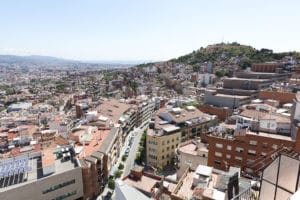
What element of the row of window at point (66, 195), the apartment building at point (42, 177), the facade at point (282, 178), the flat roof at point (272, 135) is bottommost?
the row of window at point (66, 195)

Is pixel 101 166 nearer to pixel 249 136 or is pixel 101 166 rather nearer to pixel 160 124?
pixel 160 124

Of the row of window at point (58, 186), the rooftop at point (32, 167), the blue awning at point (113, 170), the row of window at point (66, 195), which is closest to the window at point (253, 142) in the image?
the rooftop at point (32, 167)

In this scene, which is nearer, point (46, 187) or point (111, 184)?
point (46, 187)

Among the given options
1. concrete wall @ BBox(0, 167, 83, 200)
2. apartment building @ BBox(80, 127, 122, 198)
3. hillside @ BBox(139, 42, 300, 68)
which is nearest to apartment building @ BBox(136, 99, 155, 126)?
apartment building @ BBox(80, 127, 122, 198)

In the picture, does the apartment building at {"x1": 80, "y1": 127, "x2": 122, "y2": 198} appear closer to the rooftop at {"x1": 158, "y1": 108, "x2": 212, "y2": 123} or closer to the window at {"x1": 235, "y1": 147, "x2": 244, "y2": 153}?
the rooftop at {"x1": 158, "y1": 108, "x2": 212, "y2": 123}

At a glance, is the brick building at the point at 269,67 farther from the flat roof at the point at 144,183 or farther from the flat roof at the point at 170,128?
the flat roof at the point at 144,183

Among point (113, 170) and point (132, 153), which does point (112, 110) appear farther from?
point (113, 170)

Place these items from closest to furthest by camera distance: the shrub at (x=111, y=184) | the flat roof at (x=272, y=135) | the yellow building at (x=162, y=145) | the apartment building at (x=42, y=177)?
the flat roof at (x=272, y=135) → the apartment building at (x=42, y=177) → the shrub at (x=111, y=184) → the yellow building at (x=162, y=145)

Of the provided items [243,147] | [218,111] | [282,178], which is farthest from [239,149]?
[218,111]
